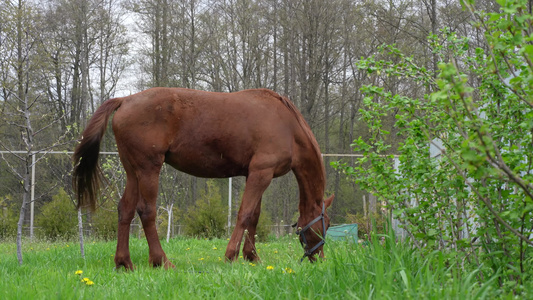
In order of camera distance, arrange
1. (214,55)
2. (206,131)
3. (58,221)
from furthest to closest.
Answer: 1. (214,55)
2. (58,221)
3. (206,131)

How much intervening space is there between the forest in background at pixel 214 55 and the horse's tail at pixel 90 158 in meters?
11.7

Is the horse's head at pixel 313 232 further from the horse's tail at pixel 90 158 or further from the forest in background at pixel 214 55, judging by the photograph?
the forest in background at pixel 214 55

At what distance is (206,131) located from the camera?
16.0ft

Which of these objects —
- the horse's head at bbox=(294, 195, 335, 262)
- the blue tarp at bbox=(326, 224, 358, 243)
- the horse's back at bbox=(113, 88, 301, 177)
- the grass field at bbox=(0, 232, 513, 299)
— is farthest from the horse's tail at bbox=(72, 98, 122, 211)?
the blue tarp at bbox=(326, 224, 358, 243)

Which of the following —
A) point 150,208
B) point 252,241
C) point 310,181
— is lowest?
point 252,241

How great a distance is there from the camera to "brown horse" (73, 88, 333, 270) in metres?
4.71

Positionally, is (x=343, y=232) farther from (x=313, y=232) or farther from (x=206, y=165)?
(x=206, y=165)

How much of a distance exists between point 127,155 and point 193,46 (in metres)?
15.2

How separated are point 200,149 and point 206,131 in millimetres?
188

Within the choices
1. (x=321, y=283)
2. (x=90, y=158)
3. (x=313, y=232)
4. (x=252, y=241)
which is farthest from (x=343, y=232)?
(x=321, y=283)

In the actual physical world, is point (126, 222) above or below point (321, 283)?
above

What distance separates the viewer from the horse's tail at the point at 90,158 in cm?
489

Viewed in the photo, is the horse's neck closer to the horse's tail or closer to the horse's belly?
the horse's belly

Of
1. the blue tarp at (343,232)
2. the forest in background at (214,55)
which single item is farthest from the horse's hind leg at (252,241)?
the forest in background at (214,55)
